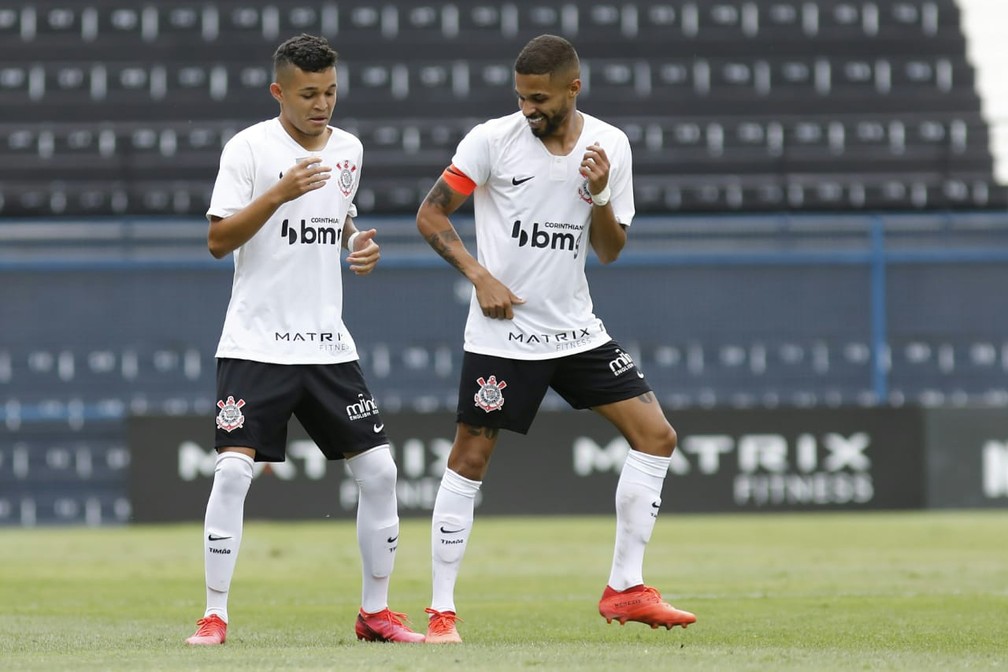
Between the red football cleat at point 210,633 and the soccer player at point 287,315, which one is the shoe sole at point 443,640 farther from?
the red football cleat at point 210,633

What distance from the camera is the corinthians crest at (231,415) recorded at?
4.72m

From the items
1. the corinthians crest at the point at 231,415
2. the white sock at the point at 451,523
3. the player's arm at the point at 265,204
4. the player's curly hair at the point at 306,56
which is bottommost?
the white sock at the point at 451,523

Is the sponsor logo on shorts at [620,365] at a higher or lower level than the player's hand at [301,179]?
lower

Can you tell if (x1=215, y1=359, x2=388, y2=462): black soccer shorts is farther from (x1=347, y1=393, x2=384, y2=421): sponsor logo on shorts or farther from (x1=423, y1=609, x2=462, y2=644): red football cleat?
(x1=423, y1=609, x2=462, y2=644): red football cleat

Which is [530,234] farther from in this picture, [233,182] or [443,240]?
[233,182]

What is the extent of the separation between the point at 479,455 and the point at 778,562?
4381 mm

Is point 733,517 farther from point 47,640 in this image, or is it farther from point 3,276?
point 47,640

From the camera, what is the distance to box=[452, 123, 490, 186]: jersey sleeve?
5.09 metres

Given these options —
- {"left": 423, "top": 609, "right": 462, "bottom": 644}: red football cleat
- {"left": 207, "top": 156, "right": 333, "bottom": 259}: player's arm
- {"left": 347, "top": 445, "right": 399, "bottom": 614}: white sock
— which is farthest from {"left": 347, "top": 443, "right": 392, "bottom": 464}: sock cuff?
{"left": 207, "top": 156, "right": 333, "bottom": 259}: player's arm

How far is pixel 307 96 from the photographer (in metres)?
4.79

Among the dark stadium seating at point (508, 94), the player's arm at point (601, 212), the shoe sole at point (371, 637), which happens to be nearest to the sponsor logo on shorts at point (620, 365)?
the player's arm at point (601, 212)

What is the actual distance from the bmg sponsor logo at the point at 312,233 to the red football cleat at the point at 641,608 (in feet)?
4.38

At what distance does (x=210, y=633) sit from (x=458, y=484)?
87 centimetres

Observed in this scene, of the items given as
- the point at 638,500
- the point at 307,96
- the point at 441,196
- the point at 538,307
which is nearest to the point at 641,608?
the point at 638,500
